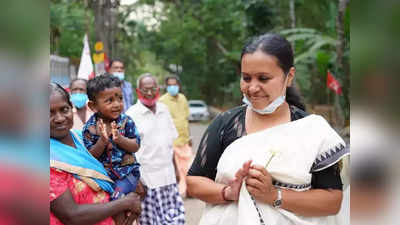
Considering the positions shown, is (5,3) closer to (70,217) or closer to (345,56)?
(70,217)

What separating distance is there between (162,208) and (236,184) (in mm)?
2923

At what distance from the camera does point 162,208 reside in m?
4.58

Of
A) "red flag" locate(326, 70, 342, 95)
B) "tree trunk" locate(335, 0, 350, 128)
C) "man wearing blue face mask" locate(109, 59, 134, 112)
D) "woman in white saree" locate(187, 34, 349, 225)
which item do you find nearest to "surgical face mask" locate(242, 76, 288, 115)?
"woman in white saree" locate(187, 34, 349, 225)

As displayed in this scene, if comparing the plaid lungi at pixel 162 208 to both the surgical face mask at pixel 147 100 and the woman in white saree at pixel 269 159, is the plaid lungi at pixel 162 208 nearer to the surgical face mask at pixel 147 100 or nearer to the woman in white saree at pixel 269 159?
the surgical face mask at pixel 147 100

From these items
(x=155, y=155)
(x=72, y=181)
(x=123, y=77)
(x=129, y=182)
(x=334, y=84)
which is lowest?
(x=155, y=155)

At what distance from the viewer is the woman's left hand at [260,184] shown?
5.62 ft

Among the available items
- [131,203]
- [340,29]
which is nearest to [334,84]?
[340,29]

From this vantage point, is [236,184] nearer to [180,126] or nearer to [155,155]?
[155,155]

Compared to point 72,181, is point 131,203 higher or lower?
lower

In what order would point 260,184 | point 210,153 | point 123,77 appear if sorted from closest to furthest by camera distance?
point 260,184, point 210,153, point 123,77

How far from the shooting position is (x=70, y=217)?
1897mm

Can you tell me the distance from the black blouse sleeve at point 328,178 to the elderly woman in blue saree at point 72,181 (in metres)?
0.89

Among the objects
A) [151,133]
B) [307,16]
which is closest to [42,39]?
[151,133]

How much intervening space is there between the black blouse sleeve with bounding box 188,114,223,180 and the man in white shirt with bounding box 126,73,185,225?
104 inches
